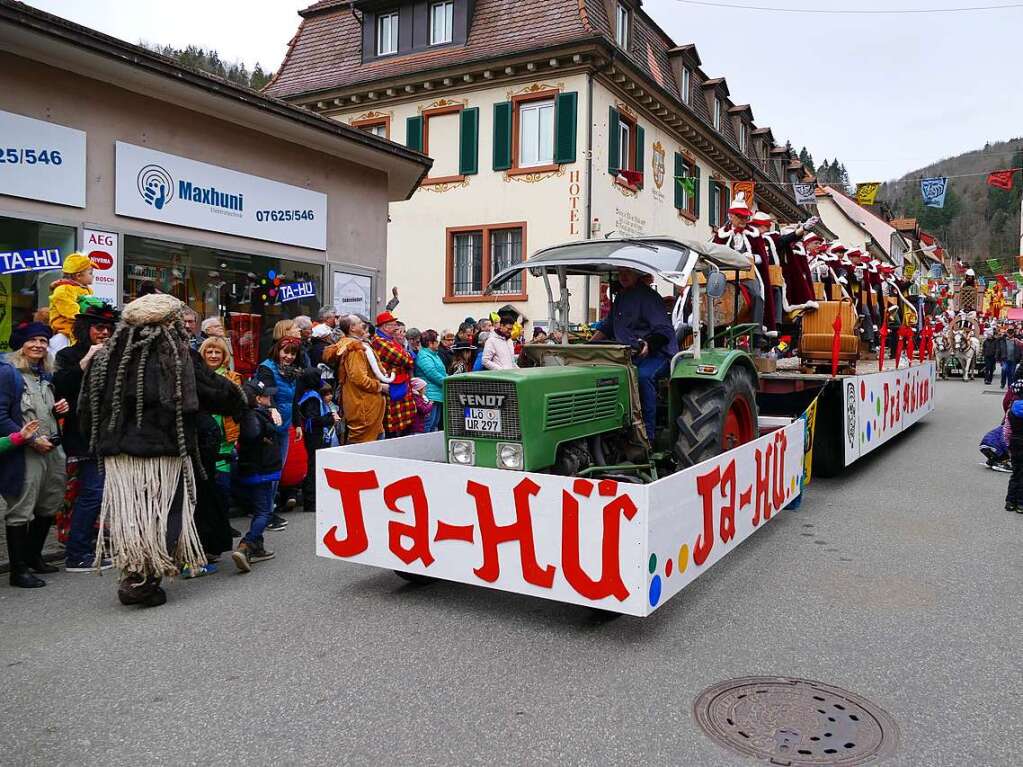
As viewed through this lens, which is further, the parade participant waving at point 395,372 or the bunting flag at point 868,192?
the bunting flag at point 868,192

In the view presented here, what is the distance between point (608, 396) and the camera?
5.70m

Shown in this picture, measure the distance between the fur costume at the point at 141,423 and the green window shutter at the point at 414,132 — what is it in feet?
51.9

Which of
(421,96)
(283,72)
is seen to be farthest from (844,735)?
(283,72)

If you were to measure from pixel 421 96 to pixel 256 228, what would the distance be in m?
10.5

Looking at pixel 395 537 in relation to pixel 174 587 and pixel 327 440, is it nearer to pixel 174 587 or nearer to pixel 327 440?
pixel 174 587

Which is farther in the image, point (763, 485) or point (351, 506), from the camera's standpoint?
point (763, 485)

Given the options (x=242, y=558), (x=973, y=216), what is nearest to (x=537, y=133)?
(x=242, y=558)

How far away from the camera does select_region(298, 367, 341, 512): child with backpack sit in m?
7.12

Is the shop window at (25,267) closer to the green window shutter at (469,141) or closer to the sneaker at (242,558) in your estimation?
the sneaker at (242,558)

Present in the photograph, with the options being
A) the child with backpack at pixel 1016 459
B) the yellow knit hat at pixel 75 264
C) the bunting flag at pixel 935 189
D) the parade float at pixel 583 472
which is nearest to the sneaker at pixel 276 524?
the parade float at pixel 583 472

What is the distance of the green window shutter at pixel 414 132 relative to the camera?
19688 mm

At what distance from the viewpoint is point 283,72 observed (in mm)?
22672

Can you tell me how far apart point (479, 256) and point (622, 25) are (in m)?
6.60

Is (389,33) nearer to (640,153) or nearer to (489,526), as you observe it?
(640,153)
